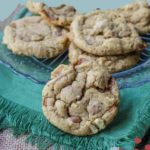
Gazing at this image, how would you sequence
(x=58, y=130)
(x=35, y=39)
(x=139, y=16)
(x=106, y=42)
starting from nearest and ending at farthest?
1. (x=58, y=130)
2. (x=106, y=42)
3. (x=35, y=39)
4. (x=139, y=16)

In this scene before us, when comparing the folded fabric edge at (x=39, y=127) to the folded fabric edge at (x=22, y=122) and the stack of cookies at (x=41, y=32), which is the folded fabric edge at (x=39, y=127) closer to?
the folded fabric edge at (x=22, y=122)

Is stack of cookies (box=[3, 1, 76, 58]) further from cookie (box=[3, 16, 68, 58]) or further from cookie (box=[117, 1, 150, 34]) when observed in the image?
cookie (box=[117, 1, 150, 34])

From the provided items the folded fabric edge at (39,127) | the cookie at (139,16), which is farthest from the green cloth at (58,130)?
the cookie at (139,16)

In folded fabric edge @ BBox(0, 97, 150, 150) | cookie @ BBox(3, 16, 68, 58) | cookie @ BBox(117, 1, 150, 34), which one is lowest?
cookie @ BBox(117, 1, 150, 34)

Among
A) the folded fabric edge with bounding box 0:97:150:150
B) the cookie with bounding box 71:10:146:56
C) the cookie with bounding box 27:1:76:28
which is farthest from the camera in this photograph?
the cookie with bounding box 27:1:76:28

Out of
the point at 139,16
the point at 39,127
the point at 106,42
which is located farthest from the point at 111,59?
the point at 39,127

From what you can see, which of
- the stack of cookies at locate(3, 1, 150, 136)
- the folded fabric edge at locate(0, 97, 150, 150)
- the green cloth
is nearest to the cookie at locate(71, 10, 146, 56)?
the stack of cookies at locate(3, 1, 150, 136)

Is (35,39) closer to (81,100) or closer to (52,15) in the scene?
(52,15)
